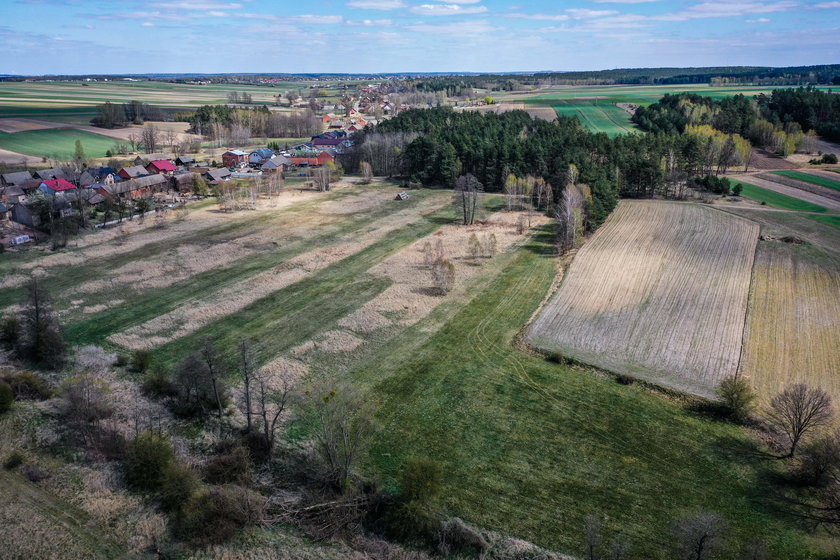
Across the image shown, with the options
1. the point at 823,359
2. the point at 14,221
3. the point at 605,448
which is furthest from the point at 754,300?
the point at 14,221

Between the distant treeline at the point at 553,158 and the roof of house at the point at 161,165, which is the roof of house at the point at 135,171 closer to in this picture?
the roof of house at the point at 161,165

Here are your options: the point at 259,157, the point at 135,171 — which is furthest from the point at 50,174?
the point at 259,157

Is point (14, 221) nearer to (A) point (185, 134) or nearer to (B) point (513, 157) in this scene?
(B) point (513, 157)

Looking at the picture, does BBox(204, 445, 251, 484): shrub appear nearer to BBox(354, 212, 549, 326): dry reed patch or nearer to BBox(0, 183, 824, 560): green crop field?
BBox(0, 183, 824, 560): green crop field

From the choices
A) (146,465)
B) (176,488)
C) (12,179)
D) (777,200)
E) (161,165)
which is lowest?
(176,488)

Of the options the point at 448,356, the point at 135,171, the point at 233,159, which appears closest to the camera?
the point at 448,356

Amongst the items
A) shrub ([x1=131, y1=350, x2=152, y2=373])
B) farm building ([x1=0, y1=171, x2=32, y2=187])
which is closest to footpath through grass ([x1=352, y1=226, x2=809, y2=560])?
shrub ([x1=131, y1=350, x2=152, y2=373])

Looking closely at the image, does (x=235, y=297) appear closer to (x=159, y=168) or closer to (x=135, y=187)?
(x=135, y=187)
